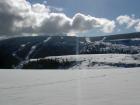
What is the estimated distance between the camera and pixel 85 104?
878 cm

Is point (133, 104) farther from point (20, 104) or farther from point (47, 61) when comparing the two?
point (47, 61)

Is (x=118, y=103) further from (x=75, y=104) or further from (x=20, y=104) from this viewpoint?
(x=20, y=104)

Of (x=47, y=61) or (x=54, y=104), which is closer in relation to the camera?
(x=54, y=104)

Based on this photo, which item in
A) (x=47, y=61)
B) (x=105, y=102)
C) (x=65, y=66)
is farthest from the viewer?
(x=47, y=61)

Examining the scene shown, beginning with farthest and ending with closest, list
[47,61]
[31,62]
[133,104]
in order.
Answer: [31,62]
[47,61]
[133,104]

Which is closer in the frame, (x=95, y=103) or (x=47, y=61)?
(x=95, y=103)

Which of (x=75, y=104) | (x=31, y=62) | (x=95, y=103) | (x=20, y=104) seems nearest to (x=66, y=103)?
(x=75, y=104)

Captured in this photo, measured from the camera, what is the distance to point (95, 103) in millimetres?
8867

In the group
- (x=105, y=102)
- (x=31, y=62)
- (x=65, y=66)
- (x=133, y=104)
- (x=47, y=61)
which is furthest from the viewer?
(x=31, y=62)

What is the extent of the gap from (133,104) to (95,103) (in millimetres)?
1228

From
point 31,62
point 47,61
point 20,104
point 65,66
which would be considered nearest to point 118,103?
point 20,104

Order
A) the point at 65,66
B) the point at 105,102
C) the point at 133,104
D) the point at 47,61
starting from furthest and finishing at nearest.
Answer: the point at 47,61 → the point at 65,66 → the point at 105,102 → the point at 133,104

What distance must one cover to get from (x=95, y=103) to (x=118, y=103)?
0.74m

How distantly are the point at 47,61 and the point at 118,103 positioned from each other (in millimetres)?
119138
